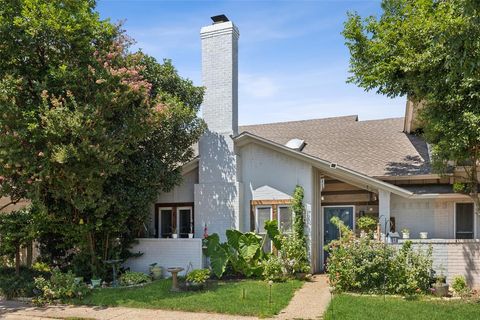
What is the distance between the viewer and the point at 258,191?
15.8 m

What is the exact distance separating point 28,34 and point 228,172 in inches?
297

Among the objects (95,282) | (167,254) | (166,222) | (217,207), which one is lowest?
(95,282)

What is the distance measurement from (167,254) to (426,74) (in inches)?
393

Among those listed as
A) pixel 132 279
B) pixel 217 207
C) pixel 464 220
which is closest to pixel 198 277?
pixel 132 279

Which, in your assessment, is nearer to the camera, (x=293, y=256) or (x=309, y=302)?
(x=309, y=302)

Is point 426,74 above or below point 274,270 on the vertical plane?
A: above

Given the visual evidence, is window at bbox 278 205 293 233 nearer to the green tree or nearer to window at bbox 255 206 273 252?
window at bbox 255 206 273 252

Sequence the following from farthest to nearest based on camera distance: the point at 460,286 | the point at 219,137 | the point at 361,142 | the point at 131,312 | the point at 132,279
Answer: the point at 361,142 → the point at 219,137 → the point at 132,279 → the point at 460,286 → the point at 131,312

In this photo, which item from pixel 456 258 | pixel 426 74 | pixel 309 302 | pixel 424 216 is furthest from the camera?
pixel 424 216

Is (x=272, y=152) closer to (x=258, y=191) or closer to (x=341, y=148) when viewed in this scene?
(x=258, y=191)

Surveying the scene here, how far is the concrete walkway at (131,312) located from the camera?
32.6 feet

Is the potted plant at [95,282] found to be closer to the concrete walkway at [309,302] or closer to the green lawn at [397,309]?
the concrete walkway at [309,302]

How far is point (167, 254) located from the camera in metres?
15.1

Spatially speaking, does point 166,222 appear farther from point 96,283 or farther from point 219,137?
point 96,283
